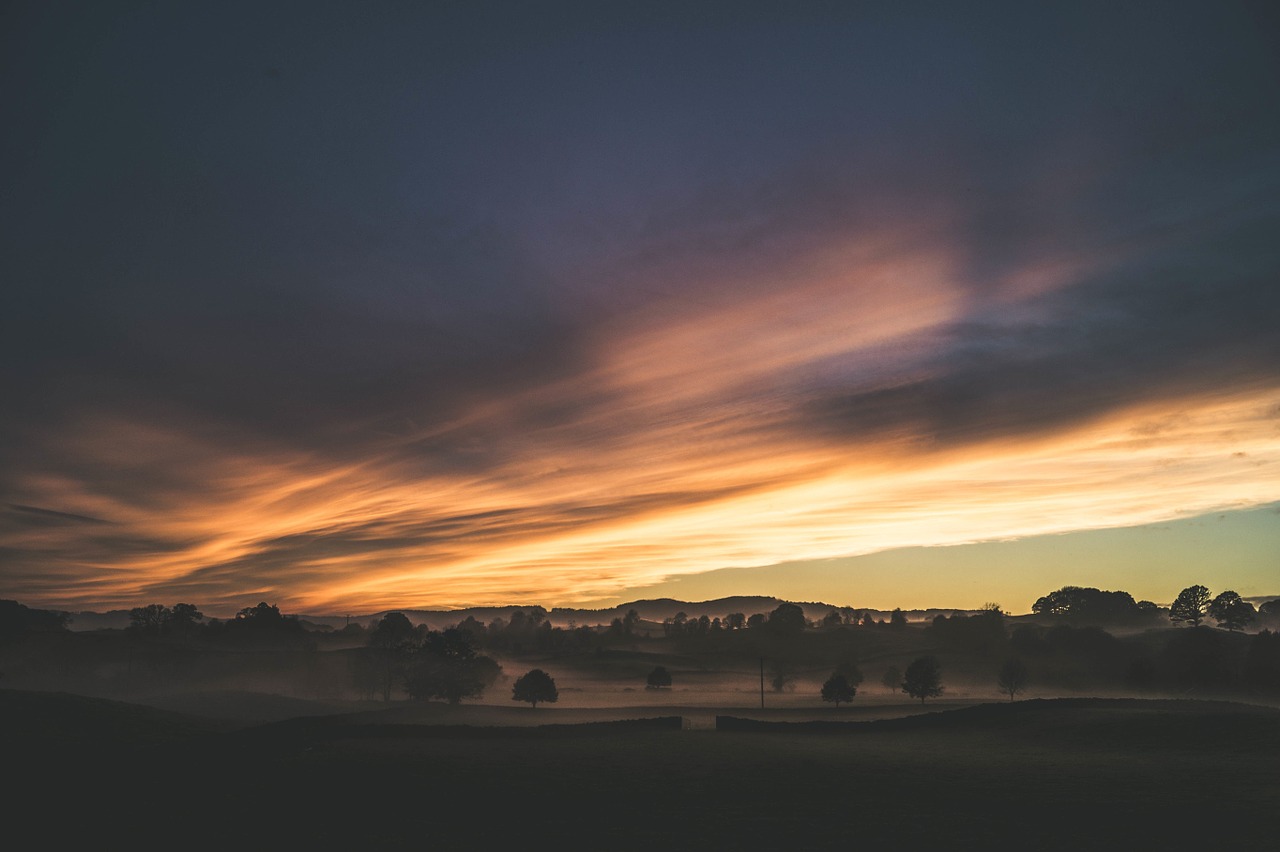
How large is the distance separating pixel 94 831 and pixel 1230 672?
13440 cm

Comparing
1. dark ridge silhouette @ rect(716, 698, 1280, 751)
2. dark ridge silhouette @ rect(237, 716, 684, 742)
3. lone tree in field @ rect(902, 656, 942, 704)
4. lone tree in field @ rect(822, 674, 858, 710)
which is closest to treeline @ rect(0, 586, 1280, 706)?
lone tree in field @ rect(822, 674, 858, 710)

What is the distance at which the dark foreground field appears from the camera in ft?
89.5

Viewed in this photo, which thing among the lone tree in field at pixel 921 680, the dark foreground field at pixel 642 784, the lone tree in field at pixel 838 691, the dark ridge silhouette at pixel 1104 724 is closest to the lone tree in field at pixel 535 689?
the lone tree in field at pixel 838 691

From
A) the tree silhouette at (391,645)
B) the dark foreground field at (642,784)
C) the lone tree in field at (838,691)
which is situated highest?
the tree silhouette at (391,645)

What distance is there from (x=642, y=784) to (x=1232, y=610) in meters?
204

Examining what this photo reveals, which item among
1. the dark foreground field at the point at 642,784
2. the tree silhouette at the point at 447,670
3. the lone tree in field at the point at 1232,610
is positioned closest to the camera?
the dark foreground field at the point at 642,784

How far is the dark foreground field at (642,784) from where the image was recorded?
27.3 metres

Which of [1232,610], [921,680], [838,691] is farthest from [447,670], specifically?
[1232,610]

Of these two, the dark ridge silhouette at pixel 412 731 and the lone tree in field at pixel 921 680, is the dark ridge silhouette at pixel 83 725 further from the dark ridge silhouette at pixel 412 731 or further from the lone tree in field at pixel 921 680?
the lone tree in field at pixel 921 680

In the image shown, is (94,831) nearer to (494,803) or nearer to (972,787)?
(494,803)

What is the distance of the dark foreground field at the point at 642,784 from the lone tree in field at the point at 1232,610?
166 m

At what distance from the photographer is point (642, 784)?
3597 centimetres

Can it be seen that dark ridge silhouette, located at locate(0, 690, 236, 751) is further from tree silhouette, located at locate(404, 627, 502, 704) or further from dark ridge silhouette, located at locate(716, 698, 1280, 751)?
tree silhouette, located at locate(404, 627, 502, 704)

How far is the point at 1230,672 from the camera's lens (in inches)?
4589
